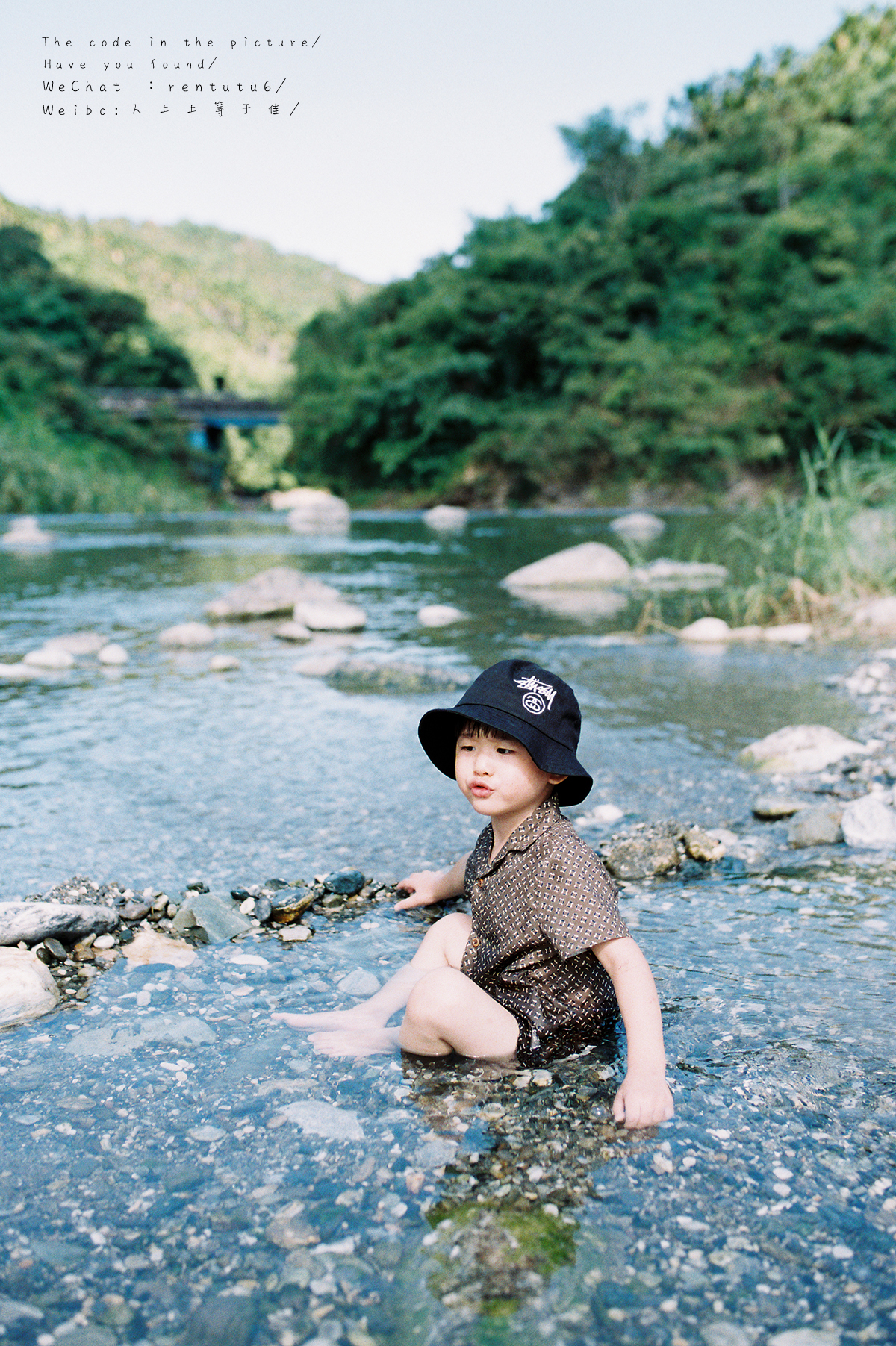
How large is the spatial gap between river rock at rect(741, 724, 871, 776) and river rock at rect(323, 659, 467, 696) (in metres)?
1.97

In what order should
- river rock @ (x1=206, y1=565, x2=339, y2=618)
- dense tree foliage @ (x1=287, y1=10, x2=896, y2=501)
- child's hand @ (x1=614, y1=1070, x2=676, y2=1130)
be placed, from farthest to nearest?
dense tree foliage @ (x1=287, y1=10, x2=896, y2=501) < river rock @ (x1=206, y1=565, x2=339, y2=618) < child's hand @ (x1=614, y1=1070, x2=676, y2=1130)

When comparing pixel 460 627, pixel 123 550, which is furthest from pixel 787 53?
pixel 460 627

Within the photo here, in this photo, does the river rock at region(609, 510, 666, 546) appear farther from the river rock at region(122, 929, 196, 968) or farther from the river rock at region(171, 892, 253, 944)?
the river rock at region(122, 929, 196, 968)

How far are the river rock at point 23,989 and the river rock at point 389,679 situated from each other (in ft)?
11.5

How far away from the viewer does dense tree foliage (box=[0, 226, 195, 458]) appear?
32625 mm

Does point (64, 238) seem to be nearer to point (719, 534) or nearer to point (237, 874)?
point (719, 534)

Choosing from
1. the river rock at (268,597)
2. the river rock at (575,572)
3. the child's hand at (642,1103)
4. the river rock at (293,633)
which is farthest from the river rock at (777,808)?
the river rock at (575,572)

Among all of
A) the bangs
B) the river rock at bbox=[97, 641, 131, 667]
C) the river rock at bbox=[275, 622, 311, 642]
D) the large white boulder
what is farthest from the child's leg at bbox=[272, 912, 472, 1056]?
the large white boulder

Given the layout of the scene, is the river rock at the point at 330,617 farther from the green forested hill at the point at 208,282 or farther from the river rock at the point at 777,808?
the green forested hill at the point at 208,282

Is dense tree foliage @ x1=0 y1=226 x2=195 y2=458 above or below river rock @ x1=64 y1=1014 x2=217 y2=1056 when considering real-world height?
above

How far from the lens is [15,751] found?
14.5 ft

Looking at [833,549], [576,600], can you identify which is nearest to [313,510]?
[576,600]

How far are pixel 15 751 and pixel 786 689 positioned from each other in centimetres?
403

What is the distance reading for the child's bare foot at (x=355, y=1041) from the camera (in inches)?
80.2
